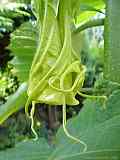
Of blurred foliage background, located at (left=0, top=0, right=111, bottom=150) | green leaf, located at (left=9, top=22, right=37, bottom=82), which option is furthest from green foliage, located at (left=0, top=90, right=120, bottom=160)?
blurred foliage background, located at (left=0, top=0, right=111, bottom=150)

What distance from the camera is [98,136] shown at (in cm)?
61

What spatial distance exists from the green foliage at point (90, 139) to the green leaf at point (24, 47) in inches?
4.9

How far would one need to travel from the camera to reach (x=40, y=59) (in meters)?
0.54

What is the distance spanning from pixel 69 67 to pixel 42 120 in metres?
4.17

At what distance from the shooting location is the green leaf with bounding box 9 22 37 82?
0.78 m

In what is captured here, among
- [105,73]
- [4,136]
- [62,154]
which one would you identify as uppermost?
[105,73]

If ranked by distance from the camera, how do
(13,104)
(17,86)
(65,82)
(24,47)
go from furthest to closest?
(17,86) < (24,47) < (13,104) < (65,82)

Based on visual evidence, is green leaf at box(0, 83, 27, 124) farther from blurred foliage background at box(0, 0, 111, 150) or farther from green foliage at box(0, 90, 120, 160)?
blurred foliage background at box(0, 0, 111, 150)

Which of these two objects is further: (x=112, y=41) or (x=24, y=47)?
(x=24, y=47)

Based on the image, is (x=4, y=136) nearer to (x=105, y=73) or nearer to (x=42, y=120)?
(x=42, y=120)

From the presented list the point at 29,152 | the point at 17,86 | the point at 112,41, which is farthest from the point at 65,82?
the point at 17,86

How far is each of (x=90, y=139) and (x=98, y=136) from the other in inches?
0.4

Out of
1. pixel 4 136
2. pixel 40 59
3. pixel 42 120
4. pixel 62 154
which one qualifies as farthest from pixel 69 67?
pixel 42 120

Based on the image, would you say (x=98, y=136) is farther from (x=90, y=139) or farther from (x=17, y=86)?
(x=17, y=86)
